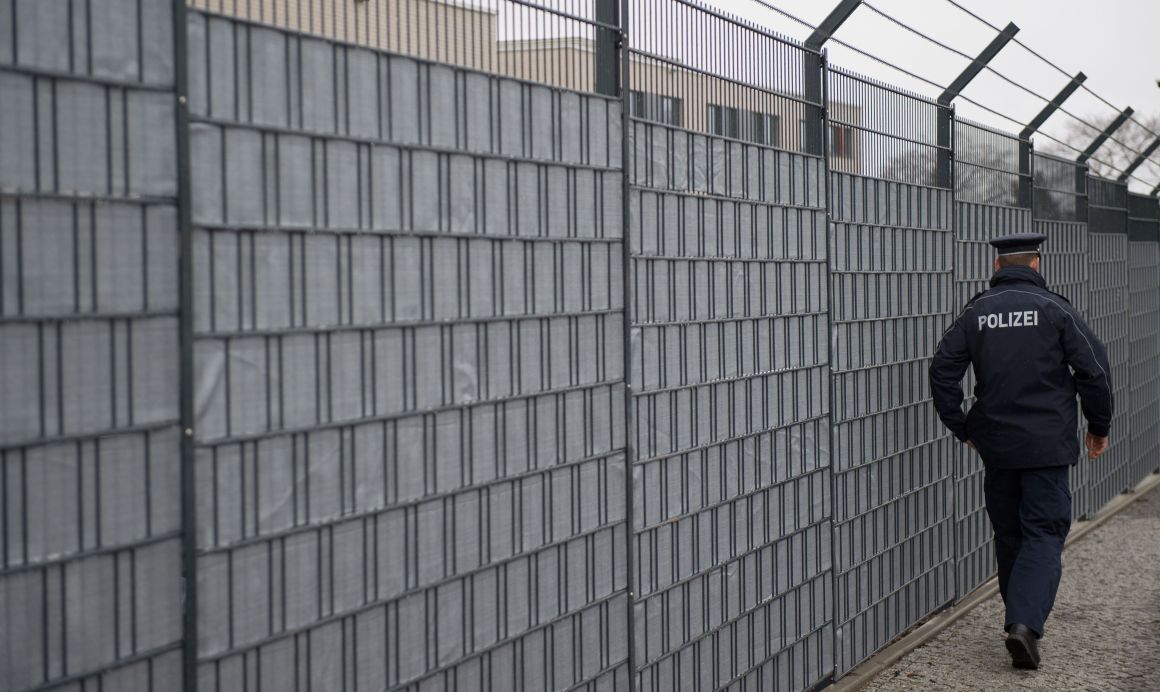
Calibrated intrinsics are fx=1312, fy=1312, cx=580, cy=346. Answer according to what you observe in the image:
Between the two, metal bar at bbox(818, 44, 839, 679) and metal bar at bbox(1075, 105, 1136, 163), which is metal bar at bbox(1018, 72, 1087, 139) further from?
metal bar at bbox(818, 44, 839, 679)

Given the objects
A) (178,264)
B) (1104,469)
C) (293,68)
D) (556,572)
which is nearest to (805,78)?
(556,572)

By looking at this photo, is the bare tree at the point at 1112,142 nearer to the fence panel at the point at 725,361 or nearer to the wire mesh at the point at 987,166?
the wire mesh at the point at 987,166

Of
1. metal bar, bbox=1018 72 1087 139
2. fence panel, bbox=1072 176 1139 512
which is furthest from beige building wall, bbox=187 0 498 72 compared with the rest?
fence panel, bbox=1072 176 1139 512

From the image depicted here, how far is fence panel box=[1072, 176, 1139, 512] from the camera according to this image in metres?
10.0

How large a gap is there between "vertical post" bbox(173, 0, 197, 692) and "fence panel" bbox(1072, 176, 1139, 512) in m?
8.29

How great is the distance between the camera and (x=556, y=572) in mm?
3705

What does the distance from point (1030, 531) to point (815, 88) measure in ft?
7.45

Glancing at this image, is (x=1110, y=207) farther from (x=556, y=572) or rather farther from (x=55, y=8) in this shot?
(x=55, y=8)

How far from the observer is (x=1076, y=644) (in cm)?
636

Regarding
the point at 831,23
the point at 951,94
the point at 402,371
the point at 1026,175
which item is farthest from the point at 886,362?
the point at 402,371

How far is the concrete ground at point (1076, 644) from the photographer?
574 cm

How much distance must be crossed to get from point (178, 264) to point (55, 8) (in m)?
0.51

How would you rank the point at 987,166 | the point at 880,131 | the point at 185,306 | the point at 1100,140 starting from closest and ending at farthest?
1. the point at 185,306
2. the point at 880,131
3. the point at 987,166
4. the point at 1100,140

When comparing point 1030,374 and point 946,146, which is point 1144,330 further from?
point 1030,374
